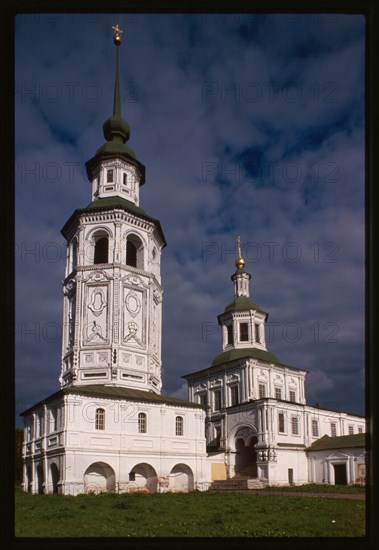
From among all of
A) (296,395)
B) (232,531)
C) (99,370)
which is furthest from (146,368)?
(232,531)

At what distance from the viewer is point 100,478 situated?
27.4 metres

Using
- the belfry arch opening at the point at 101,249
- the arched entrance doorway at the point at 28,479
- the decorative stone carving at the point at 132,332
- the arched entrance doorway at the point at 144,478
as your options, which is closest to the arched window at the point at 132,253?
the belfry arch opening at the point at 101,249

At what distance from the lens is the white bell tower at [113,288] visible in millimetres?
31547

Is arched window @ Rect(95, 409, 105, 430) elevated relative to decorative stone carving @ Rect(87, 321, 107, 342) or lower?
lower

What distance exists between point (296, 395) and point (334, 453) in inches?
350

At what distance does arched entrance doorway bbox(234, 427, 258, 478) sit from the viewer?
3678 cm

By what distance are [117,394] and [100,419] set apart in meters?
1.53

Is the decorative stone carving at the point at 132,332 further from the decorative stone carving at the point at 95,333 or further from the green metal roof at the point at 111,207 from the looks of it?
the green metal roof at the point at 111,207

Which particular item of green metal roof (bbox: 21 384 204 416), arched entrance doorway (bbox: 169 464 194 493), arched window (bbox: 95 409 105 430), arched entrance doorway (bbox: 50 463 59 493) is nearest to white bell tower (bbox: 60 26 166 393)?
green metal roof (bbox: 21 384 204 416)

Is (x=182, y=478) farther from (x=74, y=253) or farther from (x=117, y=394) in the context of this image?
(x=74, y=253)

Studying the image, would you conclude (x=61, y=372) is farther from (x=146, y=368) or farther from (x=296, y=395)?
(x=296, y=395)

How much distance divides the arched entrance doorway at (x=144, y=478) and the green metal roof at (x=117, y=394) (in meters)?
3.27

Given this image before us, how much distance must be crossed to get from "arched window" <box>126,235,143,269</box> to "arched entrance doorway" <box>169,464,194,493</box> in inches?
453

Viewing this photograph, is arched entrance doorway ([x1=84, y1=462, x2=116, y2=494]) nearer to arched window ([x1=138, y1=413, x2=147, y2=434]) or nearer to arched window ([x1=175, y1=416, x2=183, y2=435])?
arched window ([x1=138, y1=413, x2=147, y2=434])
